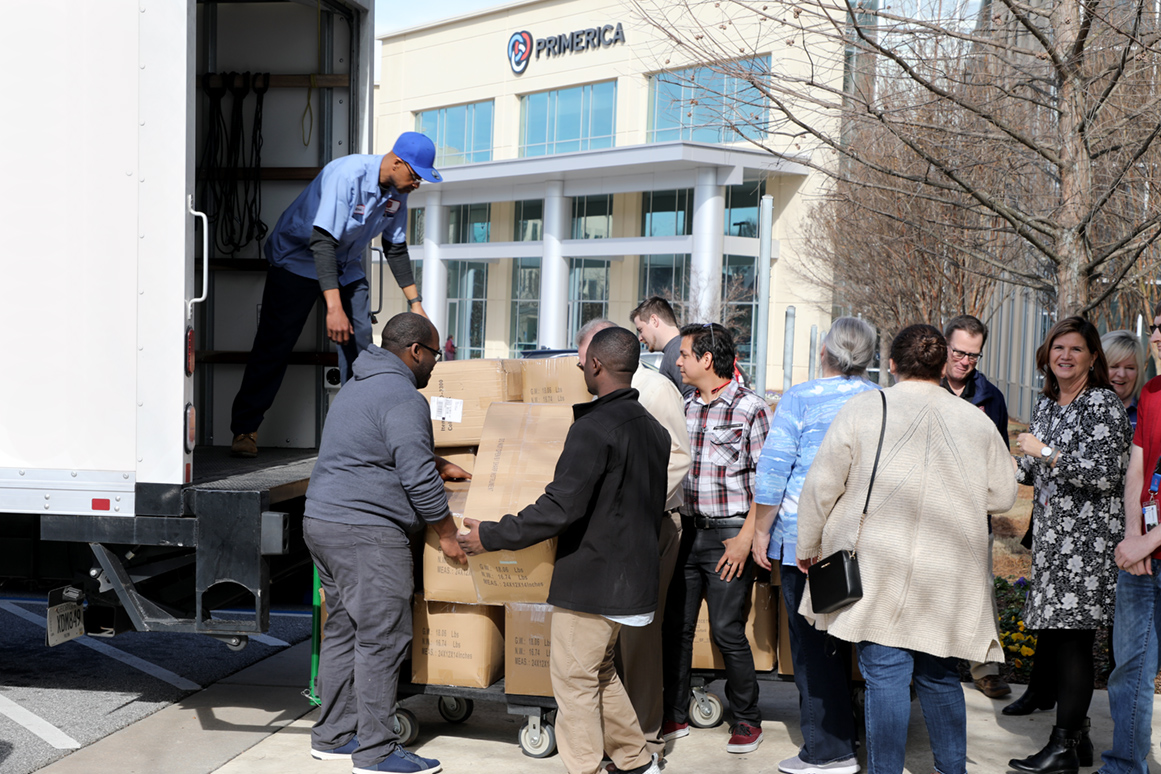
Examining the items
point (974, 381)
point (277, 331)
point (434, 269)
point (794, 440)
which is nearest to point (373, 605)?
point (794, 440)

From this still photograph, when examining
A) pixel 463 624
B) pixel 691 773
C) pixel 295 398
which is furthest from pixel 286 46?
pixel 691 773

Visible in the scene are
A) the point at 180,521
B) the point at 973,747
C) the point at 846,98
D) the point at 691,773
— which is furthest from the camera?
the point at 846,98

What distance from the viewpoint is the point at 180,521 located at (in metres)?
4.26

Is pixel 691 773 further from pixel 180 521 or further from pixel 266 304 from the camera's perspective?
pixel 266 304

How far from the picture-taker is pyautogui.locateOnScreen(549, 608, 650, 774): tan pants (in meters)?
4.10

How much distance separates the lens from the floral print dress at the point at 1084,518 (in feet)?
14.1

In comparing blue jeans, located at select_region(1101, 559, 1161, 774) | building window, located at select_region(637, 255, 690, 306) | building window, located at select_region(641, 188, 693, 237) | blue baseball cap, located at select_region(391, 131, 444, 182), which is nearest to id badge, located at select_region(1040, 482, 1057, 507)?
blue jeans, located at select_region(1101, 559, 1161, 774)

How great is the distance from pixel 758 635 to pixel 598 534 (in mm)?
1419

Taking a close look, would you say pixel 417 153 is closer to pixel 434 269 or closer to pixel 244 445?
pixel 244 445

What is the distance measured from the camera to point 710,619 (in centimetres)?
488

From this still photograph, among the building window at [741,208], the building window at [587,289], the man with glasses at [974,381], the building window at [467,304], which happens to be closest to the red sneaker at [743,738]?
the man with glasses at [974,381]

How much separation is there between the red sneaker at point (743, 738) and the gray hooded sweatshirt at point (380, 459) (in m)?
1.73

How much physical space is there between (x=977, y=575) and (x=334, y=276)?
3.21m

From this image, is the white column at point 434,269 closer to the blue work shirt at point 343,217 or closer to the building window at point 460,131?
the building window at point 460,131
